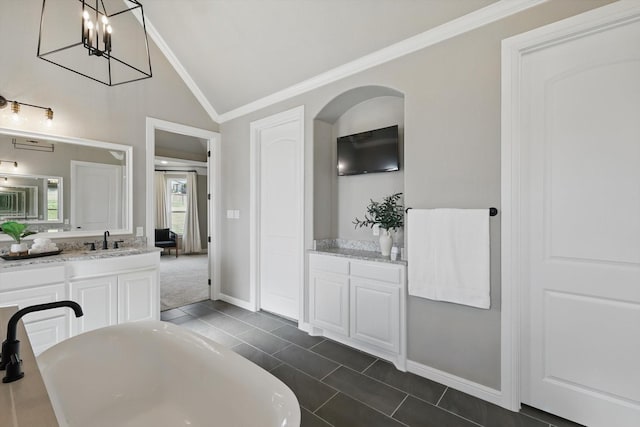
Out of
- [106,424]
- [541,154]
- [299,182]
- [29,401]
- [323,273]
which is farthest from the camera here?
[299,182]

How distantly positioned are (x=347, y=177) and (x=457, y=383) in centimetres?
215

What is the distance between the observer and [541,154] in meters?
1.87

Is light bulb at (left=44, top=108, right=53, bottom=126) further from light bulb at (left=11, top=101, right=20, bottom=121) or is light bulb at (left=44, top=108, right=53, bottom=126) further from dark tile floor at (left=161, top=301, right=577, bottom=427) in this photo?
dark tile floor at (left=161, top=301, right=577, bottom=427)

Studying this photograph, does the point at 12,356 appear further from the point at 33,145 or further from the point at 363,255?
the point at 33,145

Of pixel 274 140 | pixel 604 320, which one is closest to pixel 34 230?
pixel 274 140

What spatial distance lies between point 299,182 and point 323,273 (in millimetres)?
1040

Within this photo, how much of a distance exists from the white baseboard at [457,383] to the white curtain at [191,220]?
7471 millimetres

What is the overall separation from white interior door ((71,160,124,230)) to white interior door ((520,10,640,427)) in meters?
3.86

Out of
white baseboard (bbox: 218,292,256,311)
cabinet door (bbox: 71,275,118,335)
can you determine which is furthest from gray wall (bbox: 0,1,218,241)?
white baseboard (bbox: 218,292,256,311)

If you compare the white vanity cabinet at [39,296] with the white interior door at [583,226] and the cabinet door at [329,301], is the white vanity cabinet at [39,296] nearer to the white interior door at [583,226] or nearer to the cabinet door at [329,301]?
the cabinet door at [329,301]

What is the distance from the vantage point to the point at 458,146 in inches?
83.7

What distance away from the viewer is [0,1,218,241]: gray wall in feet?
8.47

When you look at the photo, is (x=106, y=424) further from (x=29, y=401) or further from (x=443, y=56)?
(x=443, y=56)

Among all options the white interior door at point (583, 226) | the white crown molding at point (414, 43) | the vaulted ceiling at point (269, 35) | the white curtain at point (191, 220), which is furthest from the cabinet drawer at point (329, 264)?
the white curtain at point (191, 220)
